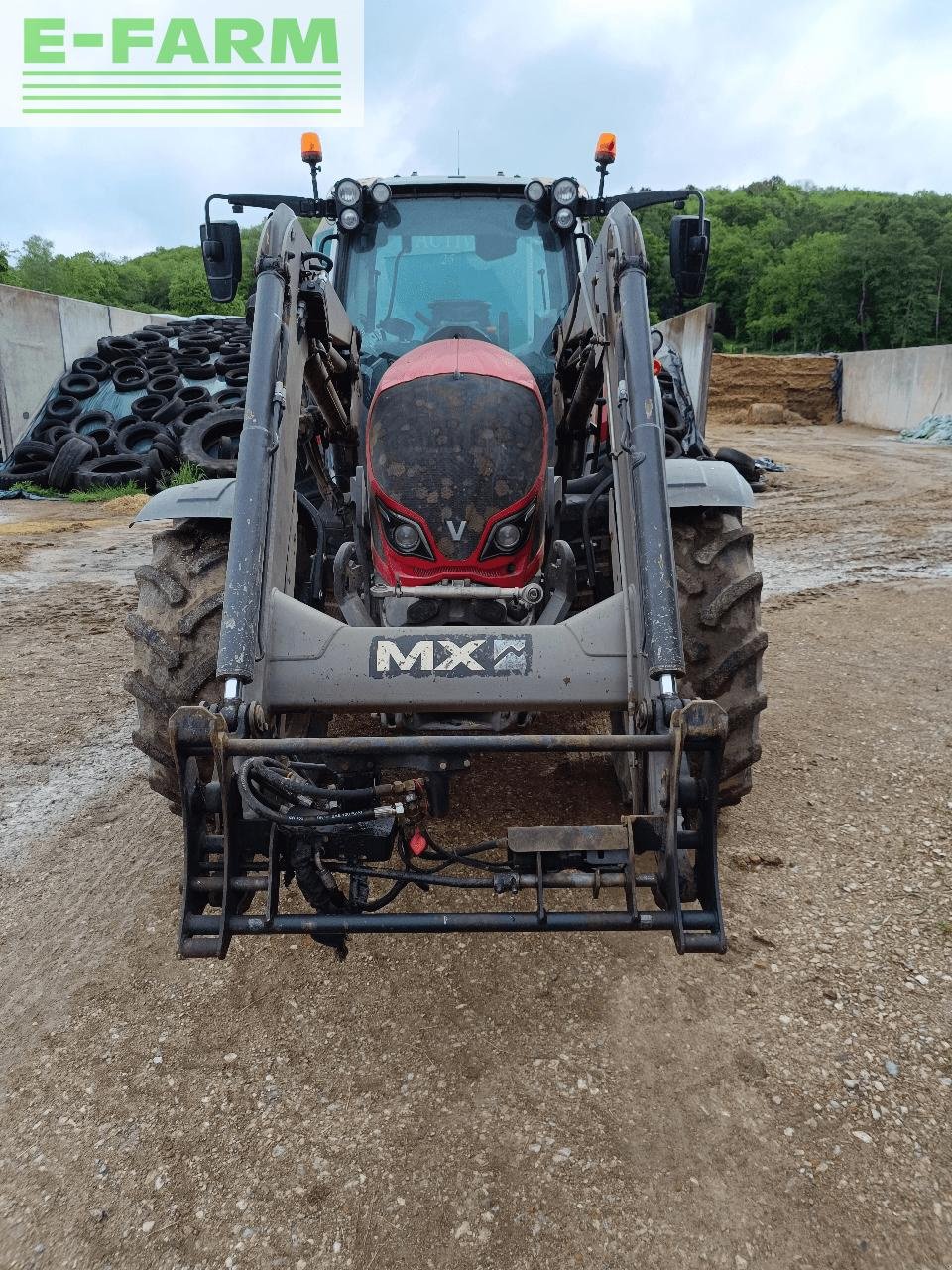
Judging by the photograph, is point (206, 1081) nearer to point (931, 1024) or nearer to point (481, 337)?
point (931, 1024)

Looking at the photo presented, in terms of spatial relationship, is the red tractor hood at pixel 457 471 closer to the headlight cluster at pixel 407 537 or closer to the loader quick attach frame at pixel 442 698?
the headlight cluster at pixel 407 537

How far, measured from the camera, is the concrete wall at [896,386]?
20.1 meters

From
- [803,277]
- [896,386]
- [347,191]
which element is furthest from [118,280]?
[347,191]

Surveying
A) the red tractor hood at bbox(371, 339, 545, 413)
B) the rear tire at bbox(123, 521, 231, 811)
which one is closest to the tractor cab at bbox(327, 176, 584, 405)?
the red tractor hood at bbox(371, 339, 545, 413)

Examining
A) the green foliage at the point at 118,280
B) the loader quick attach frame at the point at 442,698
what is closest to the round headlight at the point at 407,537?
the loader quick attach frame at the point at 442,698

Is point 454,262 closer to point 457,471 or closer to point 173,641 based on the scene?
point 457,471

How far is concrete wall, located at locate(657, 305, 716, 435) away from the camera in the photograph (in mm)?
10500

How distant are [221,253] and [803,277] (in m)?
49.4

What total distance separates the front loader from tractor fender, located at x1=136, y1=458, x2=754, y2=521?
0.04ft

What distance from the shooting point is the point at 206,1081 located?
84.5 inches

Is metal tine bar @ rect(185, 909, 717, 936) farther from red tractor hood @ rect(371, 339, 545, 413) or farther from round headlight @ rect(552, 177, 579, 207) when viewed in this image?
round headlight @ rect(552, 177, 579, 207)

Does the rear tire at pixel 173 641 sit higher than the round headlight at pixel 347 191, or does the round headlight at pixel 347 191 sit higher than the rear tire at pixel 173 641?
the round headlight at pixel 347 191

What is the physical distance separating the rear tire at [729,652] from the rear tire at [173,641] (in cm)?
154

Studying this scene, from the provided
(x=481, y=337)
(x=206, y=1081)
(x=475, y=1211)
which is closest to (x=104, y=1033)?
(x=206, y=1081)
